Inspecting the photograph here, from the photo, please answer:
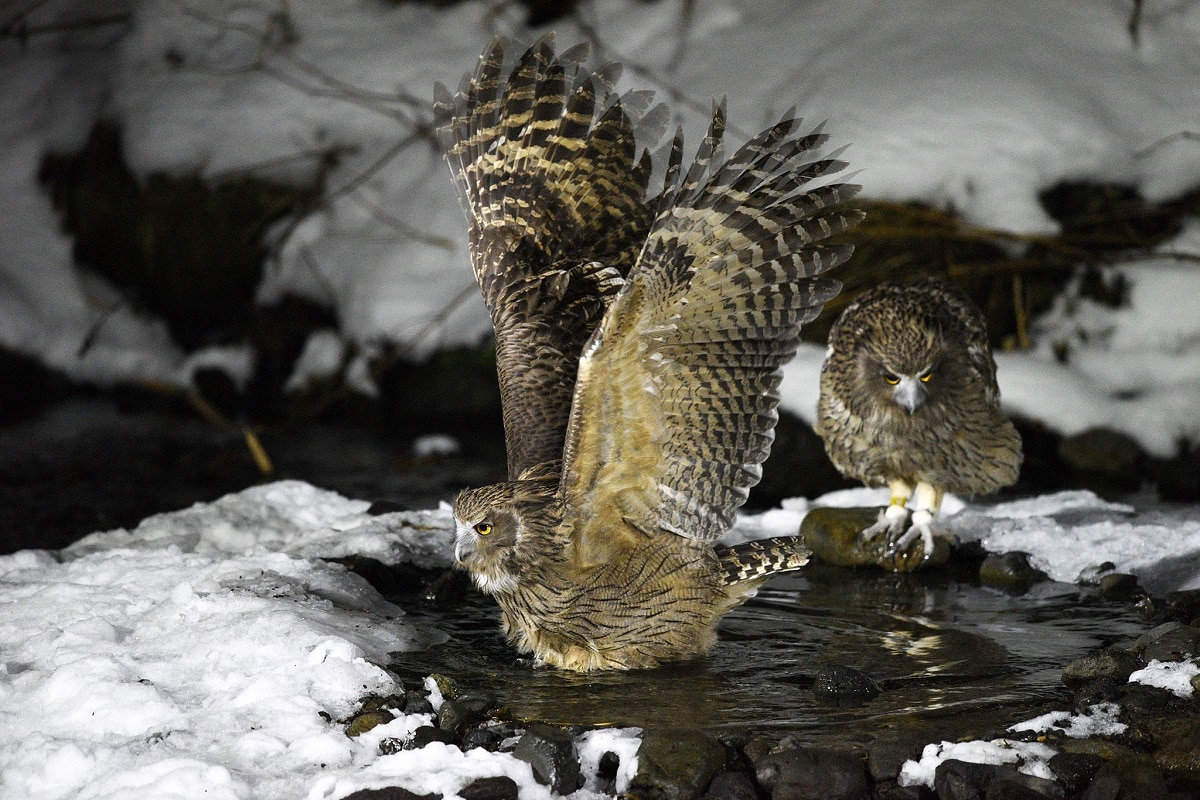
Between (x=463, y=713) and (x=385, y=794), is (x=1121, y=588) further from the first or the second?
(x=385, y=794)

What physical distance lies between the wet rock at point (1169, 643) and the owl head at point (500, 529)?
1805 mm

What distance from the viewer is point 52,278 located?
9.78 meters

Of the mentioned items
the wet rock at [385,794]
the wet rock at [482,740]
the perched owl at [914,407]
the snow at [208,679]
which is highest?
the perched owl at [914,407]

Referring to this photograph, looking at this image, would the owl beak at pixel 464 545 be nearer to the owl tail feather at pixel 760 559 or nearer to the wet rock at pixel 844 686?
the owl tail feather at pixel 760 559

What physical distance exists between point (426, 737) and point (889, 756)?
1168 mm

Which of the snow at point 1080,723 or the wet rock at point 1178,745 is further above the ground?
the wet rock at point 1178,745

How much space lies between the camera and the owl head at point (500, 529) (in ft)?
12.5

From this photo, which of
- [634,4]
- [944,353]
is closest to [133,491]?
[944,353]

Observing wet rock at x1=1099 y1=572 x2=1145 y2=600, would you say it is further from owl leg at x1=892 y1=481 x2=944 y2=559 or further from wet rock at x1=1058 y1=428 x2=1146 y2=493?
wet rock at x1=1058 y1=428 x2=1146 y2=493

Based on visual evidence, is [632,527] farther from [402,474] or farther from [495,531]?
[402,474]

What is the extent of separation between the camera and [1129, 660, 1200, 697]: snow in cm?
342

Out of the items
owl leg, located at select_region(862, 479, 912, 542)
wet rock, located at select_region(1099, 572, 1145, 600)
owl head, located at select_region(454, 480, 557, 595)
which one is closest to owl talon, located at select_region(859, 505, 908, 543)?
owl leg, located at select_region(862, 479, 912, 542)

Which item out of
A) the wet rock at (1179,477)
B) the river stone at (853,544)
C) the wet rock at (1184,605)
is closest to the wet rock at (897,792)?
the wet rock at (1184,605)

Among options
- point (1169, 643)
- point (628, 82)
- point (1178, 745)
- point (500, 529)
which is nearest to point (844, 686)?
point (1178, 745)
